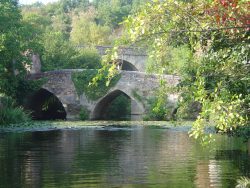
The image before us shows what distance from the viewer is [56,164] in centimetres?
1483

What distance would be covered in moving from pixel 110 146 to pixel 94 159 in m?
3.77

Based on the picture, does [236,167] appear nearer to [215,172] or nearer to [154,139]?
[215,172]

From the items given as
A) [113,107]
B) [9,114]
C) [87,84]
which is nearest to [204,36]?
[9,114]

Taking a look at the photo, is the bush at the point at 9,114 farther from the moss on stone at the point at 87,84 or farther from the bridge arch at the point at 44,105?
the bridge arch at the point at 44,105

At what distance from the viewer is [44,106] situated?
41094mm

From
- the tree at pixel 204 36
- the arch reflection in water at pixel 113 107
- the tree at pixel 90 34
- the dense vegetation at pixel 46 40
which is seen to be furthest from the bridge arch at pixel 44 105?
the tree at pixel 204 36

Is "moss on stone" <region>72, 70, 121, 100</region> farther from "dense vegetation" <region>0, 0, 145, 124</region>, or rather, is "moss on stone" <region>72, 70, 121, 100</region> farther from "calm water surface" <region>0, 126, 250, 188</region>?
"calm water surface" <region>0, 126, 250, 188</region>

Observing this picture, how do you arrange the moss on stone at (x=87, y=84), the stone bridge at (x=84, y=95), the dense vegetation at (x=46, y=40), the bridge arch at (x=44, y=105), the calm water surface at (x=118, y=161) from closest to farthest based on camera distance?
the calm water surface at (x=118, y=161), the dense vegetation at (x=46, y=40), the stone bridge at (x=84, y=95), the moss on stone at (x=87, y=84), the bridge arch at (x=44, y=105)

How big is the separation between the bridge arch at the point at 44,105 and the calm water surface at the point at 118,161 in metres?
15.0

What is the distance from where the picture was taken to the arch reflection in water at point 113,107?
127 feet

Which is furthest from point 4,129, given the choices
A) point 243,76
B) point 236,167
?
point 243,76

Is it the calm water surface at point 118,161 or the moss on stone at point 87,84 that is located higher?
the moss on stone at point 87,84

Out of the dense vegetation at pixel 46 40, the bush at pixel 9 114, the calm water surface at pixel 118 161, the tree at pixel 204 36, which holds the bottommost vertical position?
the calm water surface at pixel 118 161

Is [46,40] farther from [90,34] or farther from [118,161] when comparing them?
[118,161]
